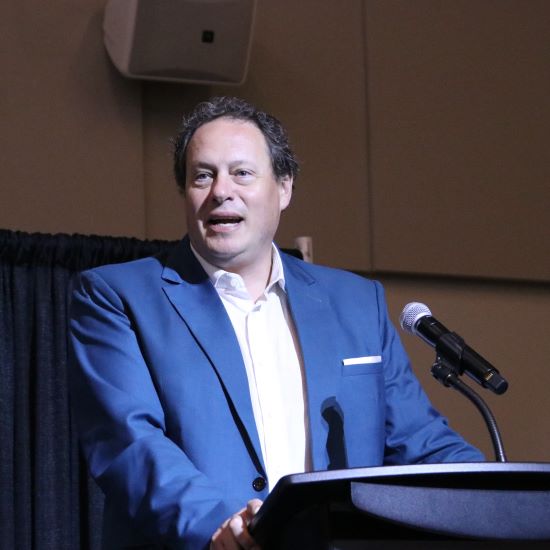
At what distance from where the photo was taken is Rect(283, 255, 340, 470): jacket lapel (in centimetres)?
217

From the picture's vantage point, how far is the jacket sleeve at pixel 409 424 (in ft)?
7.39

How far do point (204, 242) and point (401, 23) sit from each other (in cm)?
248

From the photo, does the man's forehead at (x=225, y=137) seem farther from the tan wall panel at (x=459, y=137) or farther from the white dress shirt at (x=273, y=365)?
the tan wall panel at (x=459, y=137)

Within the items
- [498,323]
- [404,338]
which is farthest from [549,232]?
[404,338]

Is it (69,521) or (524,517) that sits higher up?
(524,517)

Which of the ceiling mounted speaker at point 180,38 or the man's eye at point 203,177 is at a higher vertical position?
the ceiling mounted speaker at point 180,38

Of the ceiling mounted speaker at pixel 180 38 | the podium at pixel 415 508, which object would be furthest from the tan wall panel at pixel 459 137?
the podium at pixel 415 508

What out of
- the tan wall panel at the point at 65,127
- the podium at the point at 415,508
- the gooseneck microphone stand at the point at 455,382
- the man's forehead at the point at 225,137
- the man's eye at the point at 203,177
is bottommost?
the podium at the point at 415,508

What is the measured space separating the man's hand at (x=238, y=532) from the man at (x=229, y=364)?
0.14 meters

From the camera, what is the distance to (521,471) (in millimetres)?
1433

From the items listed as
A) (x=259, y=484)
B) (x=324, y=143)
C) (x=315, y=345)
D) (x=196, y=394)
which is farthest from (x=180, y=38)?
(x=259, y=484)

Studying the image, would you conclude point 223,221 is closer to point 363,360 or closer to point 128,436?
point 363,360

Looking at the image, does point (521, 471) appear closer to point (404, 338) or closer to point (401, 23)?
point (404, 338)

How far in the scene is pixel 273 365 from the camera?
226 cm
